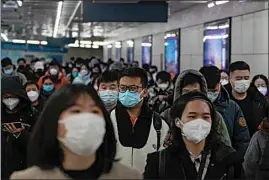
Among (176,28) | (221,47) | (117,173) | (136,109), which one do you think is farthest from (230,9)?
(117,173)

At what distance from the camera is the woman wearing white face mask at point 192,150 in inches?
127

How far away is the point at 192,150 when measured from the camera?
326 centimetres

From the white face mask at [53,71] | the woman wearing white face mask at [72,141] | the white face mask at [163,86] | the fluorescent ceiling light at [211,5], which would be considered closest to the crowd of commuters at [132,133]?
the woman wearing white face mask at [72,141]

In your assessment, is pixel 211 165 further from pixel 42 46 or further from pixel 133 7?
pixel 42 46

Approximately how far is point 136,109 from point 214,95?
112 cm

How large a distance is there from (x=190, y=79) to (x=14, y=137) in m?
1.53

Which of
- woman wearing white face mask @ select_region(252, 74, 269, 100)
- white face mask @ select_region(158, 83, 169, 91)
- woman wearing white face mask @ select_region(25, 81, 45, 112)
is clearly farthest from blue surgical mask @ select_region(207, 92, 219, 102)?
white face mask @ select_region(158, 83, 169, 91)

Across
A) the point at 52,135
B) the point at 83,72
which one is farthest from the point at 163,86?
the point at 52,135

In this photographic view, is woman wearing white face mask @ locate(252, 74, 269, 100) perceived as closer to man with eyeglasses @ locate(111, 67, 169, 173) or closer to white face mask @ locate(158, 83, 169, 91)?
white face mask @ locate(158, 83, 169, 91)

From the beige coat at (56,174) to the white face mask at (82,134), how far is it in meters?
0.12

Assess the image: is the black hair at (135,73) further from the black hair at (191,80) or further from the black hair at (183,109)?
the black hair at (183,109)

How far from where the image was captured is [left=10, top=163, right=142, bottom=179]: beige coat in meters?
2.28

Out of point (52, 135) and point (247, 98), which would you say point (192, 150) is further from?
point (247, 98)

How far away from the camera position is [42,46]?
40.8 metres
